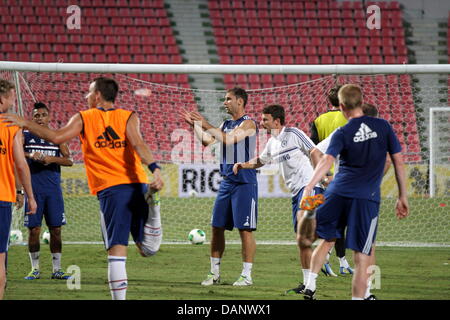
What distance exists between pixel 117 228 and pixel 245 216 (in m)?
2.37

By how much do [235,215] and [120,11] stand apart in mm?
19752

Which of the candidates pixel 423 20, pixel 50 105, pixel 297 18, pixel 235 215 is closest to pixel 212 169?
pixel 50 105

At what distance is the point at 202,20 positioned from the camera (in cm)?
2669

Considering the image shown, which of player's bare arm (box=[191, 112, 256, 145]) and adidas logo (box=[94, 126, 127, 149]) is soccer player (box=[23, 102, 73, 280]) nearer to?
player's bare arm (box=[191, 112, 256, 145])

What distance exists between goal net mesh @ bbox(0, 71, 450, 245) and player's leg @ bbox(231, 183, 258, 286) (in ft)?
12.4

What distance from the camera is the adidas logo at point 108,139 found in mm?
5098

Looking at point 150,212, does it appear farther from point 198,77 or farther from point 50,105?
point 198,77

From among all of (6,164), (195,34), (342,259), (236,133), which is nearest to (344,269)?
(342,259)

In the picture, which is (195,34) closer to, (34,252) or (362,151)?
(34,252)

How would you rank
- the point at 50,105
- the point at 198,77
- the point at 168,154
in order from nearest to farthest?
the point at 50,105, the point at 168,154, the point at 198,77

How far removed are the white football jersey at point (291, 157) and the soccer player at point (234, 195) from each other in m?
0.40

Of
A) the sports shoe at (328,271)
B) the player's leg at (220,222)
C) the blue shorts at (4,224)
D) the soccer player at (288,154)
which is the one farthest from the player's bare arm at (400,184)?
the blue shorts at (4,224)
